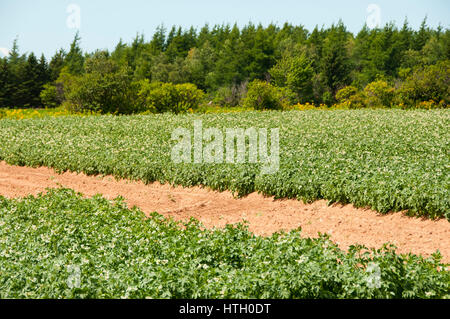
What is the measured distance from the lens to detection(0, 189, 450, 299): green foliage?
5301 millimetres

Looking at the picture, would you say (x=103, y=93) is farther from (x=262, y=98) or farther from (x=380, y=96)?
(x=380, y=96)

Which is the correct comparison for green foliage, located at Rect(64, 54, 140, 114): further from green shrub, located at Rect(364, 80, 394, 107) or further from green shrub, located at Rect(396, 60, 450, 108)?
green shrub, located at Rect(396, 60, 450, 108)

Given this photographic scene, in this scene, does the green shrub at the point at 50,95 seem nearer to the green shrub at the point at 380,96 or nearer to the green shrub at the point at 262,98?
the green shrub at the point at 262,98

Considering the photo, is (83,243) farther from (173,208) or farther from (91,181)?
(91,181)

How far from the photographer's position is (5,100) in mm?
64375

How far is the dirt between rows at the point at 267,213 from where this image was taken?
924cm

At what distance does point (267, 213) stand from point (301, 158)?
8.75 ft

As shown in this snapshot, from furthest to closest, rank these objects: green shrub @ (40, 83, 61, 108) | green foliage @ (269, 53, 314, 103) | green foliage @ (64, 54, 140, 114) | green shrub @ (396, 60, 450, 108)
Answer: green foliage @ (269, 53, 314, 103) < green shrub @ (40, 83, 61, 108) < green shrub @ (396, 60, 450, 108) < green foliage @ (64, 54, 140, 114)

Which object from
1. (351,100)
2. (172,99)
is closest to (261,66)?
(351,100)

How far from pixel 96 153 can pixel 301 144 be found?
8.01 metres

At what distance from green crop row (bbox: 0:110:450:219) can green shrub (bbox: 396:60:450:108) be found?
51.4ft

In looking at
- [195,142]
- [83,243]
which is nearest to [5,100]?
[195,142]

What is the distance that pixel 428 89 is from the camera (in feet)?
125

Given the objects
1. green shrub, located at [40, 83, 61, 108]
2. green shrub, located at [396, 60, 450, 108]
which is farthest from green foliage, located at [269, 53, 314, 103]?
green shrub, located at [40, 83, 61, 108]
